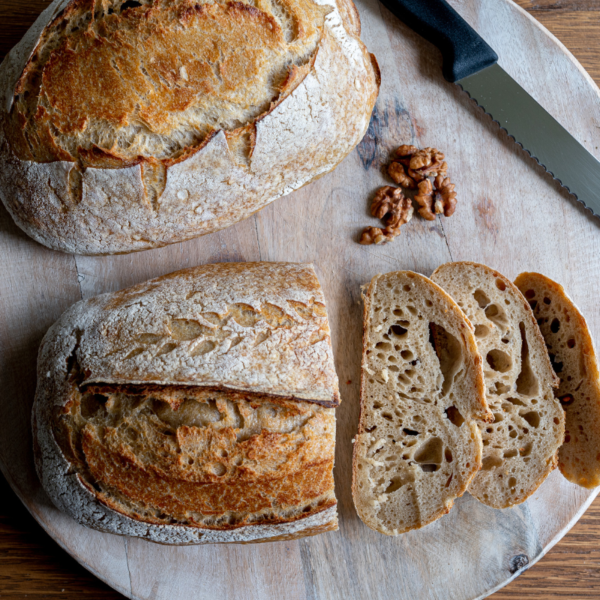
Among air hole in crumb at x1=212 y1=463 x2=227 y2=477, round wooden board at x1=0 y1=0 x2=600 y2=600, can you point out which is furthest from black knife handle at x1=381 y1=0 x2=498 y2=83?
air hole in crumb at x1=212 y1=463 x2=227 y2=477

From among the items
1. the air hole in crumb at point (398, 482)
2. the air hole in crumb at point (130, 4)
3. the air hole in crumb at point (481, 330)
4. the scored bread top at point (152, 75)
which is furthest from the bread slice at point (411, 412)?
the air hole in crumb at point (130, 4)

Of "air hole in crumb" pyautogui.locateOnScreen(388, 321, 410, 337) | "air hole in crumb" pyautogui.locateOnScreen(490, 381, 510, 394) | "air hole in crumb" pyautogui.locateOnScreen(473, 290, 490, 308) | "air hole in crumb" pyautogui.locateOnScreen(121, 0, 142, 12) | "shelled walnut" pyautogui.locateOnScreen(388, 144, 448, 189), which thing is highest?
"air hole in crumb" pyautogui.locateOnScreen(121, 0, 142, 12)

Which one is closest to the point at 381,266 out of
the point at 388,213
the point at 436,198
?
the point at 388,213

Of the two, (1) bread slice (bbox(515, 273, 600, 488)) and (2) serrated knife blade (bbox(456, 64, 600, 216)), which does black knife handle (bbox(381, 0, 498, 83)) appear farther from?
(1) bread slice (bbox(515, 273, 600, 488))

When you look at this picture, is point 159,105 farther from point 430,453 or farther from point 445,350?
point 430,453

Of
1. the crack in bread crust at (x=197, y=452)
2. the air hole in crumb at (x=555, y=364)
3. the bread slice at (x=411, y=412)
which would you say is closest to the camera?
the crack in bread crust at (x=197, y=452)

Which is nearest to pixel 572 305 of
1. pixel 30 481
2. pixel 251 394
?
pixel 251 394

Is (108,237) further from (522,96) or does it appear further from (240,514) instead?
(522,96)

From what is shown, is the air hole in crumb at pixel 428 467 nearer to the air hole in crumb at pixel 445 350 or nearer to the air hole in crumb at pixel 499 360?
the air hole in crumb at pixel 445 350
